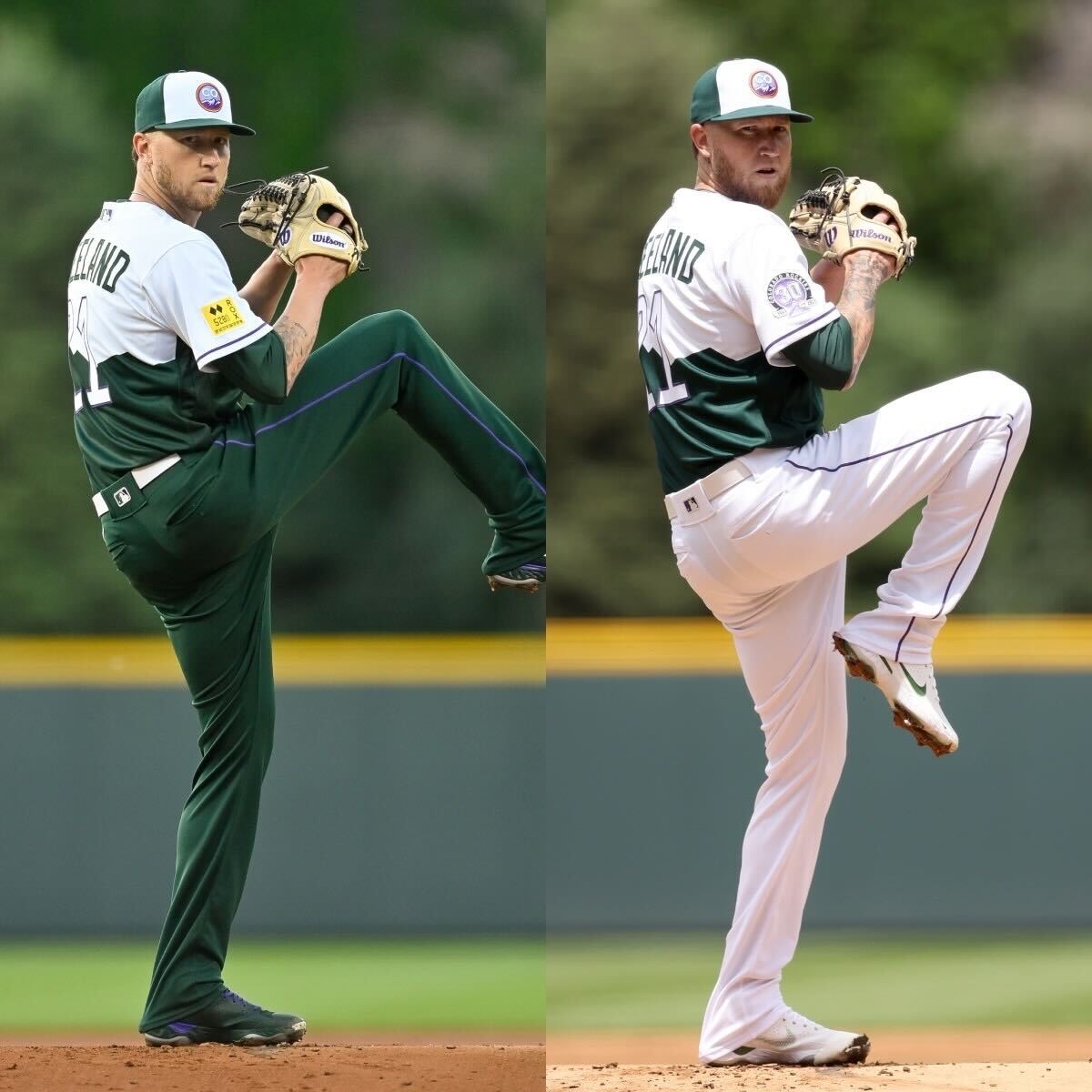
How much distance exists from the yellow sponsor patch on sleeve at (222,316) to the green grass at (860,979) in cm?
266

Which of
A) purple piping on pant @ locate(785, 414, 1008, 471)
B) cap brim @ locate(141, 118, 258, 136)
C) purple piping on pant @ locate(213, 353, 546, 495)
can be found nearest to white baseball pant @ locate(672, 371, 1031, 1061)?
purple piping on pant @ locate(785, 414, 1008, 471)

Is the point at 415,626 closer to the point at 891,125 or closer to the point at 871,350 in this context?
the point at 871,350

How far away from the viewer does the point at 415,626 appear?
14.1 ft

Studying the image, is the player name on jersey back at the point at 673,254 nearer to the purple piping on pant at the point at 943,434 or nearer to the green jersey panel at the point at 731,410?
the green jersey panel at the point at 731,410

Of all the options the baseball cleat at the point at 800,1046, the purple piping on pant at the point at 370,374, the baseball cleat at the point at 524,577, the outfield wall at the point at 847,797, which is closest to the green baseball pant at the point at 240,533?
the purple piping on pant at the point at 370,374

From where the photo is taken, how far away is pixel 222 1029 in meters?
3.68

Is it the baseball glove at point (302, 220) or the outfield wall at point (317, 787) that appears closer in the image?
the baseball glove at point (302, 220)

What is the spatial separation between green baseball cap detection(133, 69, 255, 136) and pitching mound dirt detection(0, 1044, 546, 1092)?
1847 millimetres

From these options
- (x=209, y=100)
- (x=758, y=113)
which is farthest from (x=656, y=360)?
(x=209, y=100)

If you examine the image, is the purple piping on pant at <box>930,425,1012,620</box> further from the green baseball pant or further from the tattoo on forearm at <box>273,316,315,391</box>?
the tattoo on forearm at <box>273,316,315,391</box>

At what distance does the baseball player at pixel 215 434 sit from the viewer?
3504mm

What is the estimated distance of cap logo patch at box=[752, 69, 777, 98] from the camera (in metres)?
3.98

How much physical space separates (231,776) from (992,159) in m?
6.24

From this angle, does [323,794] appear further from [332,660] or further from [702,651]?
[702,651]
